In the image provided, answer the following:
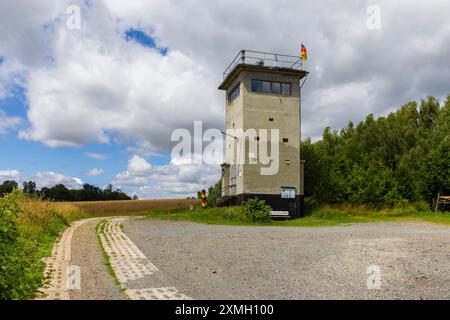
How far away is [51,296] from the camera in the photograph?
7.20m

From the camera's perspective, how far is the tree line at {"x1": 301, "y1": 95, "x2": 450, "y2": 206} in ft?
120

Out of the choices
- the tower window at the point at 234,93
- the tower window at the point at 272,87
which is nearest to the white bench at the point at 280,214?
the tower window at the point at 272,87

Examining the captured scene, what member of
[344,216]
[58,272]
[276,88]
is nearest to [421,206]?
[344,216]

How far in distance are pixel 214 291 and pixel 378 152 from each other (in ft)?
144

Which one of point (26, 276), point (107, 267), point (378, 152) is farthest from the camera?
point (378, 152)

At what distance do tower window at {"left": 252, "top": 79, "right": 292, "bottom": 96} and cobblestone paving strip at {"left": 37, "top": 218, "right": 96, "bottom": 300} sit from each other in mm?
20217

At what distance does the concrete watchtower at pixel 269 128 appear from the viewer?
3061 cm

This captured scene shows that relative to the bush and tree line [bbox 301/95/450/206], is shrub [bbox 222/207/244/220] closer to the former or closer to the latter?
the bush

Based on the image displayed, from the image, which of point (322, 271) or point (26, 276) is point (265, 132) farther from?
point (26, 276)

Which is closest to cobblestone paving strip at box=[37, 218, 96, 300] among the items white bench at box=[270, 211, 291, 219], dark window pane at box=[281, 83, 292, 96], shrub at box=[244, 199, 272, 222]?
shrub at box=[244, 199, 272, 222]

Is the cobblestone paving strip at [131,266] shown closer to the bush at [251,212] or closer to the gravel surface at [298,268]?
the gravel surface at [298,268]

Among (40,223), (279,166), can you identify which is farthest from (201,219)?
(40,223)

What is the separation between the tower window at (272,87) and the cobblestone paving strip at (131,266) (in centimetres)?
1836

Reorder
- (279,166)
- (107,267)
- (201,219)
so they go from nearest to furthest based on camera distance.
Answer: (107,267), (201,219), (279,166)
